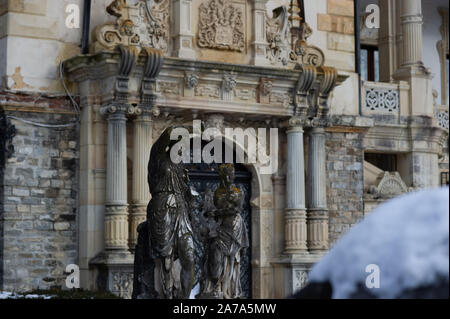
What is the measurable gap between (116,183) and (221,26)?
315 centimetres

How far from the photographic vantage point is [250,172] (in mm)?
16812

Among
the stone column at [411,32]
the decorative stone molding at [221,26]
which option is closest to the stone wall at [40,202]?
the decorative stone molding at [221,26]

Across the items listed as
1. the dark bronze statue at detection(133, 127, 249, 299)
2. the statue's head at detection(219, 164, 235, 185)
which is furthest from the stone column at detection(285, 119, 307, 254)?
the dark bronze statue at detection(133, 127, 249, 299)

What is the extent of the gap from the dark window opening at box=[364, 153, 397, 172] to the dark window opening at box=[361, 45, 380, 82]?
81.5 inches

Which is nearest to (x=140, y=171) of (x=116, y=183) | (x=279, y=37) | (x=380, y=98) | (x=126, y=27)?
(x=116, y=183)

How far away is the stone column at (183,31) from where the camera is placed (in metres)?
15.7

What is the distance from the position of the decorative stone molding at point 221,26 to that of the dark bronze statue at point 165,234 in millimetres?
6316

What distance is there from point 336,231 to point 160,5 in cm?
493

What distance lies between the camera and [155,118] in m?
15.8

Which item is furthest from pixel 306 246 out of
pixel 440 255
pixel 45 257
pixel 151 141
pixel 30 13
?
pixel 440 255

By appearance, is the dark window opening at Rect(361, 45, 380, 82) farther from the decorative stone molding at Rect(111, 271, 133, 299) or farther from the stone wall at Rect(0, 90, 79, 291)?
the decorative stone molding at Rect(111, 271, 133, 299)

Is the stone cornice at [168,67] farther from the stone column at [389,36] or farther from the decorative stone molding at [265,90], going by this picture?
the stone column at [389,36]

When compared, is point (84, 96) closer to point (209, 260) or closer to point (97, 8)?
point (97, 8)

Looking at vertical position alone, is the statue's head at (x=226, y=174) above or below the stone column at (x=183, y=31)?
below
